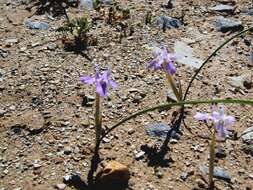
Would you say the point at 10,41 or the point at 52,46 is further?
the point at 10,41

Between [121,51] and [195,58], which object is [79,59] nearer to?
[121,51]

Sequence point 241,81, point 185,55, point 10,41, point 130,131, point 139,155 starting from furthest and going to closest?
point 10,41 < point 185,55 < point 241,81 < point 130,131 < point 139,155

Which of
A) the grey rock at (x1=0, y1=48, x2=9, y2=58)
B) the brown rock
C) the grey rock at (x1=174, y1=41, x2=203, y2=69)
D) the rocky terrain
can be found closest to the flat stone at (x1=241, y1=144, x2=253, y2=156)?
the rocky terrain

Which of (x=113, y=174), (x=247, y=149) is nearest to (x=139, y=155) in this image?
(x=113, y=174)

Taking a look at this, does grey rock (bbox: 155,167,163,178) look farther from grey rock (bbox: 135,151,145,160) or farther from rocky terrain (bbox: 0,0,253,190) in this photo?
grey rock (bbox: 135,151,145,160)

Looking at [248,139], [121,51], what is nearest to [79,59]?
[121,51]

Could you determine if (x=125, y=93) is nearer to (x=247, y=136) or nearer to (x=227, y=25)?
(x=247, y=136)
